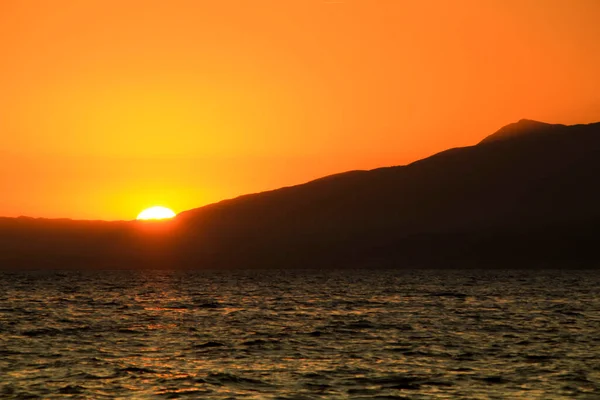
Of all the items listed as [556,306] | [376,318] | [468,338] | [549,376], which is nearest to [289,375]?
[549,376]

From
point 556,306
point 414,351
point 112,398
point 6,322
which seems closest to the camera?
point 112,398

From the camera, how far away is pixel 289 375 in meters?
38.7

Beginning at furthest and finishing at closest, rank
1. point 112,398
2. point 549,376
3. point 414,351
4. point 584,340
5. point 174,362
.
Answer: point 584,340 → point 414,351 → point 174,362 → point 549,376 → point 112,398

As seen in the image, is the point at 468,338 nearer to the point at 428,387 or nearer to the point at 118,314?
the point at 428,387

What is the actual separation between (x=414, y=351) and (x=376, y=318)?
867 inches

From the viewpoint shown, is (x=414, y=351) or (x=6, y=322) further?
(x=6, y=322)

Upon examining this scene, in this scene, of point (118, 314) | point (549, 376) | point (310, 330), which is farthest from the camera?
point (118, 314)

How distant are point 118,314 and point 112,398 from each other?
40.9 meters

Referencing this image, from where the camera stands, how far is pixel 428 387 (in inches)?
1404

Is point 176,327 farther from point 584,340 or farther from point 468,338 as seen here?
point 584,340

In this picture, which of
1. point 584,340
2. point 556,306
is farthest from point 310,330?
point 556,306

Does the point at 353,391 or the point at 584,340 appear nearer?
the point at 353,391

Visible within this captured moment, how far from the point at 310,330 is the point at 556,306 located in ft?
109

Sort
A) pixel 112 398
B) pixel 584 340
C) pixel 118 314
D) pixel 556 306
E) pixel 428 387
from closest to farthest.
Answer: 1. pixel 112 398
2. pixel 428 387
3. pixel 584 340
4. pixel 118 314
5. pixel 556 306
